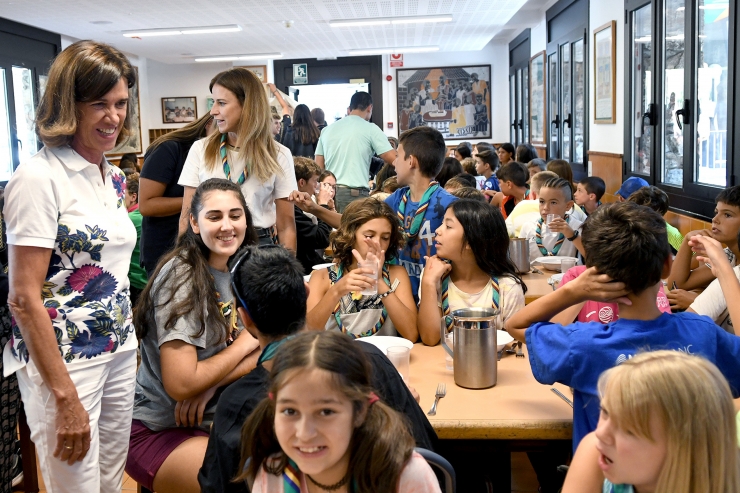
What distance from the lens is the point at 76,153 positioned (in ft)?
5.57

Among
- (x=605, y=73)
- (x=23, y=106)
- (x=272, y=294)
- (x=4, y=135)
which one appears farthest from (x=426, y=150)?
(x=23, y=106)

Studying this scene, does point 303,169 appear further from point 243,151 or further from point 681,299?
point 681,299

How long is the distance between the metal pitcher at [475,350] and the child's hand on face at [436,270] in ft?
1.70

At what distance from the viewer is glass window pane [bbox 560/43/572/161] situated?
887 centimetres

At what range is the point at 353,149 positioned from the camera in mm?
5637

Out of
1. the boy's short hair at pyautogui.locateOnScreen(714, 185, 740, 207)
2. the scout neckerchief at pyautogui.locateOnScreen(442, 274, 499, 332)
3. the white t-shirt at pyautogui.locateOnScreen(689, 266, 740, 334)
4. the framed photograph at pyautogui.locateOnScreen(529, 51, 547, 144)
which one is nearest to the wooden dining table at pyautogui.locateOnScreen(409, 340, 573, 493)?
the scout neckerchief at pyautogui.locateOnScreen(442, 274, 499, 332)

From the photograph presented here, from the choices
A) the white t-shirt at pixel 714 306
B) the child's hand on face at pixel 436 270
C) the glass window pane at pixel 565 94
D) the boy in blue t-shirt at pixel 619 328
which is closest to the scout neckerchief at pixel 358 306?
the child's hand on face at pixel 436 270

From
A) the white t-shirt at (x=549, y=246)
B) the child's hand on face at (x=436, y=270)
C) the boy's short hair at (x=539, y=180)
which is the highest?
the boy's short hair at (x=539, y=180)

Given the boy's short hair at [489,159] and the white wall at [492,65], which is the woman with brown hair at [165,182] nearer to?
the boy's short hair at [489,159]

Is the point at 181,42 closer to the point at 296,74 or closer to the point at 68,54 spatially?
the point at 296,74

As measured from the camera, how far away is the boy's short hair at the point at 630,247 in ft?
5.38

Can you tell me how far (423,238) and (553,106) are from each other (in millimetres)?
7241

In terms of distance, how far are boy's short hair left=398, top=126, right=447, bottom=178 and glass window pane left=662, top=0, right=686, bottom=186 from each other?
9.14ft

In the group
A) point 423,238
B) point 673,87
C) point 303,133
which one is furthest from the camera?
point 303,133
